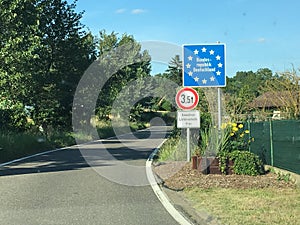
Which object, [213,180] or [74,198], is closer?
[74,198]

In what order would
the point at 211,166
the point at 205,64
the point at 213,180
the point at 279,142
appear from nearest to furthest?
the point at 213,180
the point at 279,142
the point at 211,166
the point at 205,64

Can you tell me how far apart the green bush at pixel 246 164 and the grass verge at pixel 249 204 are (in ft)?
6.79

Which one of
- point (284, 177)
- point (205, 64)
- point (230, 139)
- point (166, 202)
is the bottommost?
point (166, 202)

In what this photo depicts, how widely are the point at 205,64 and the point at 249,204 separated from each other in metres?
7.06

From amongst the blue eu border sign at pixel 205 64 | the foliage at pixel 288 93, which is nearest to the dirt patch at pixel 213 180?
the blue eu border sign at pixel 205 64

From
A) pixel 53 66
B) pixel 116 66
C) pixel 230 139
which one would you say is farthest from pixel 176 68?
pixel 230 139

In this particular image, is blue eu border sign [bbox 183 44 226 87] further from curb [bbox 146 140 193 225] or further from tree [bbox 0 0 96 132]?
tree [bbox 0 0 96 132]

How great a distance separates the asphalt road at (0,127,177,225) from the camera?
25.3 feet

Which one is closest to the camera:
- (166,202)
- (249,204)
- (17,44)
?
(249,204)

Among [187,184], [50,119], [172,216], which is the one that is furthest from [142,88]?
[172,216]

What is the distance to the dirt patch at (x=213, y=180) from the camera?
1098cm

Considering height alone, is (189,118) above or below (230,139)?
above

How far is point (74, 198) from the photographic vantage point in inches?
379

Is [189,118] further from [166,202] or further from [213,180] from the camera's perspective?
[166,202]
